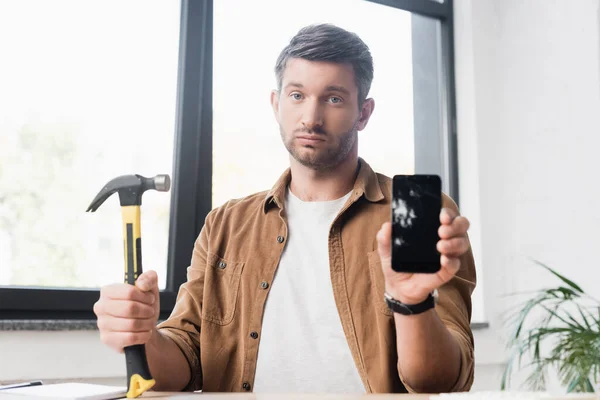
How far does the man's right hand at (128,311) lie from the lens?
3.03ft

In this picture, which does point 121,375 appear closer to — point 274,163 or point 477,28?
point 274,163

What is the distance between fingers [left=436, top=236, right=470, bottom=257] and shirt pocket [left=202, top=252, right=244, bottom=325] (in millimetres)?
648

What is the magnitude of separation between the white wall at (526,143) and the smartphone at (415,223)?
1722 millimetres

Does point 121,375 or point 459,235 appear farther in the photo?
point 121,375

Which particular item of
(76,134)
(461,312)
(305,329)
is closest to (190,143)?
(76,134)

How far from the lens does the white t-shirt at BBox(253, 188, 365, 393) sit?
4.25 feet

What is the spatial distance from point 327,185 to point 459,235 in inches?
25.7

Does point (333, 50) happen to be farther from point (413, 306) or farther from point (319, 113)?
point (413, 306)

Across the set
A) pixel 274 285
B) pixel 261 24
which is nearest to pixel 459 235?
pixel 274 285

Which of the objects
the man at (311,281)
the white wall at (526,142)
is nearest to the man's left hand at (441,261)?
the man at (311,281)

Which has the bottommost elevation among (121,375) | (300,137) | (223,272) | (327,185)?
(121,375)

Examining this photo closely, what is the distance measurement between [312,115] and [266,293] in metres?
0.40

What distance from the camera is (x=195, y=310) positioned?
4.74 feet

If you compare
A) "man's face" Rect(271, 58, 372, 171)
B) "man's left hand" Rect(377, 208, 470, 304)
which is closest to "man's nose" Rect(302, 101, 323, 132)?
"man's face" Rect(271, 58, 372, 171)
